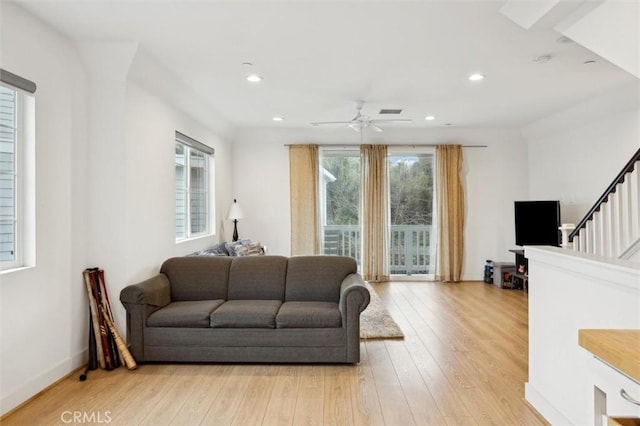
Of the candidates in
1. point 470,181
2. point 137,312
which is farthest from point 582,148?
point 137,312

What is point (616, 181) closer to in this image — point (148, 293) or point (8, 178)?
point (148, 293)

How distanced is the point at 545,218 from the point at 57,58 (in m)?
6.44

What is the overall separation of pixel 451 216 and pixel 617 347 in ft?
19.7

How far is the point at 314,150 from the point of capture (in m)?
6.71

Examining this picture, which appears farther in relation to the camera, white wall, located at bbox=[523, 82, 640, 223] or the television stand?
the television stand

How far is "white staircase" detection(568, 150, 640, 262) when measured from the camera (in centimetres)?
343

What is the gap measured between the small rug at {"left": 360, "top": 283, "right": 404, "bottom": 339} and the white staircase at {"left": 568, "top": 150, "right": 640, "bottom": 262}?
7.39ft

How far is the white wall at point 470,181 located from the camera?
6.82 meters

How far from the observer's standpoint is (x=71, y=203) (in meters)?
3.03

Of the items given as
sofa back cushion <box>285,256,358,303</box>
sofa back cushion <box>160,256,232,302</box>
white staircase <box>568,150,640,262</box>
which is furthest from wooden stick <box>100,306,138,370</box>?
white staircase <box>568,150,640,262</box>

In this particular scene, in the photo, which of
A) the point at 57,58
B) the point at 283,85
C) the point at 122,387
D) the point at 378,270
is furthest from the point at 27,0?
the point at 378,270

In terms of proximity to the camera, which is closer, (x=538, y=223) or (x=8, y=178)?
(x=8, y=178)

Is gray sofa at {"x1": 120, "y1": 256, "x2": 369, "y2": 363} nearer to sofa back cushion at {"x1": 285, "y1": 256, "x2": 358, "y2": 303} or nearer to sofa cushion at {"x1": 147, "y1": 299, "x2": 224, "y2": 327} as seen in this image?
sofa cushion at {"x1": 147, "y1": 299, "x2": 224, "y2": 327}

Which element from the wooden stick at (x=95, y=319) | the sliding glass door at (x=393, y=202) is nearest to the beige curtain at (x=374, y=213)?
the sliding glass door at (x=393, y=202)
